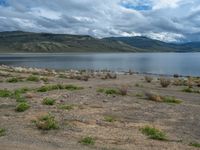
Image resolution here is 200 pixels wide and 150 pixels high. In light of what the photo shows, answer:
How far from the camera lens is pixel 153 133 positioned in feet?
38.7

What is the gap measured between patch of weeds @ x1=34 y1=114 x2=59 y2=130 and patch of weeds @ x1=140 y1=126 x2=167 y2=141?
3248 mm

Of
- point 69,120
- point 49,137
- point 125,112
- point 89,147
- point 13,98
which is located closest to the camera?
point 89,147

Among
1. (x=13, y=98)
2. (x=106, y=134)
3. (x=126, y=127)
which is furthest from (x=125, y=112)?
(x=13, y=98)

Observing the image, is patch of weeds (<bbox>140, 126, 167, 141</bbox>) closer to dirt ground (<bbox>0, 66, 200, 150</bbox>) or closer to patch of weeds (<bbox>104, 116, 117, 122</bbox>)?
dirt ground (<bbox>0, 66, 200, 150</bbox>)

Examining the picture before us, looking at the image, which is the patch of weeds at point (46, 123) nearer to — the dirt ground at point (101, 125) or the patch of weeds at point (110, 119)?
the dirt ground at point (101, 125)

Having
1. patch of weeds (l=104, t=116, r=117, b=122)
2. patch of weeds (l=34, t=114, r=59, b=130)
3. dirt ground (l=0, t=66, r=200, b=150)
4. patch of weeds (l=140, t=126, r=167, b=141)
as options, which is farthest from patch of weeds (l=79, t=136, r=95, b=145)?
patch of weeds (l=104, t=116, r=117, b=122)

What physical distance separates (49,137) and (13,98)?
8.91 metres

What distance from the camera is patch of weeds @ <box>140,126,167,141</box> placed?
1132cm

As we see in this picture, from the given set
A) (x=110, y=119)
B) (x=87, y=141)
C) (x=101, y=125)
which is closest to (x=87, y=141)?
(x=87, y=141)

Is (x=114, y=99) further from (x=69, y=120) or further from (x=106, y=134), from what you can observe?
(x=106, y=134)

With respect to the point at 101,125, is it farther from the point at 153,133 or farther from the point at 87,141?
the point at 87,141

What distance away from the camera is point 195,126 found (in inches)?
525

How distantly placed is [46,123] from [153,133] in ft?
13.0

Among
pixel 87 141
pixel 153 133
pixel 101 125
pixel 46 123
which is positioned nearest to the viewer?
pixel 87 141
